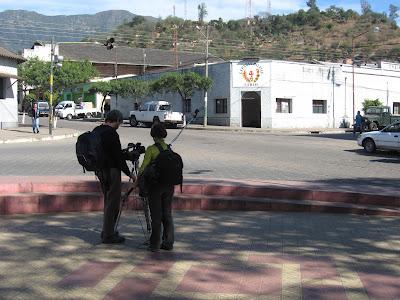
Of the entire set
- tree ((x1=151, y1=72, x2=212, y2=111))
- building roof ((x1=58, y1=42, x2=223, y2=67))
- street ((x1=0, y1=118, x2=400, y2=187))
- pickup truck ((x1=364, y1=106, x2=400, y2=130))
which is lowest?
street ((x1=0, y1=118, x2=400, y2=187))

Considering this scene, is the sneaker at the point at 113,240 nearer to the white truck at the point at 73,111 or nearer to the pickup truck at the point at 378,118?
the pickup truck at the point at 378,118

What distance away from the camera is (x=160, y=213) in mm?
6406

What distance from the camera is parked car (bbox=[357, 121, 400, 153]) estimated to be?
20.5 m

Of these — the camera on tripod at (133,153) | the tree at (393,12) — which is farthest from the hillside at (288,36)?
the camera on tripod at (133,153)

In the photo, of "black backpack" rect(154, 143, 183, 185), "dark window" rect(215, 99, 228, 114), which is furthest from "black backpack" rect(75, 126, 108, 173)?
"dark window" rect(215, 99, 228, 114)

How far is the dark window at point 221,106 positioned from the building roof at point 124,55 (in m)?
35.5

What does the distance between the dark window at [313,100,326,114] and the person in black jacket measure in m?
38.9

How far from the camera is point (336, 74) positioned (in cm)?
4525

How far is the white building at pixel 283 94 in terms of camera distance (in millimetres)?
41969

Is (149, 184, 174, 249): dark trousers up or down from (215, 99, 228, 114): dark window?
down

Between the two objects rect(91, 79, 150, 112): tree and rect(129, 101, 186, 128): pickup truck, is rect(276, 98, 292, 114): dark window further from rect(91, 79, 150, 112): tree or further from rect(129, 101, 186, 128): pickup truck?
rect(91, 79, 150, 112): tree

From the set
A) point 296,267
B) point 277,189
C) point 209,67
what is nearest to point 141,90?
point 209,67

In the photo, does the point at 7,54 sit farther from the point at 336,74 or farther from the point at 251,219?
the point at 251,219

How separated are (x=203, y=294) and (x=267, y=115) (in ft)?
123
